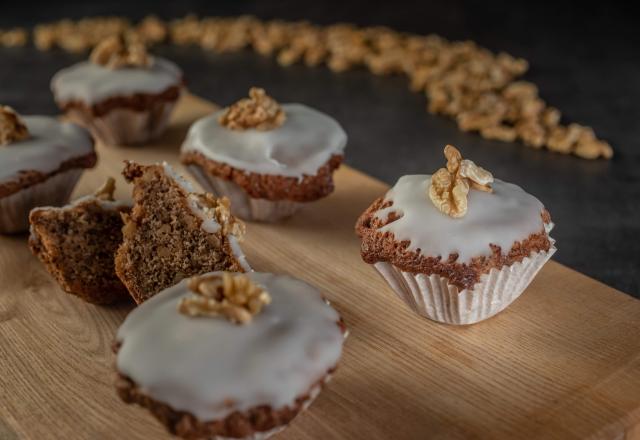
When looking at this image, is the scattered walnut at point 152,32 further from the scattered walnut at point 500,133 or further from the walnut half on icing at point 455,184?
the walnut half on icing at point 455,184

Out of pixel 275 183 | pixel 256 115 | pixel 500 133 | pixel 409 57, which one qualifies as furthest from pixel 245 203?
pixel 409 57

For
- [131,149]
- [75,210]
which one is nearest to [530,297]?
[75,210]

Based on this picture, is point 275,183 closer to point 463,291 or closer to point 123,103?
point 463,291

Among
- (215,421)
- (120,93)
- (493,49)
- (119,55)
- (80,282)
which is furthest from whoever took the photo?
(493,49)

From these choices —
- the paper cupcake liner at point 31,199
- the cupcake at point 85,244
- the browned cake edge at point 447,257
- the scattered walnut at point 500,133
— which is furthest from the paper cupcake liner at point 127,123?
the browned cake edge at point 447,257

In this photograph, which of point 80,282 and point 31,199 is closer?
point 80,282

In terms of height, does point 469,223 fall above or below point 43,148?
above
